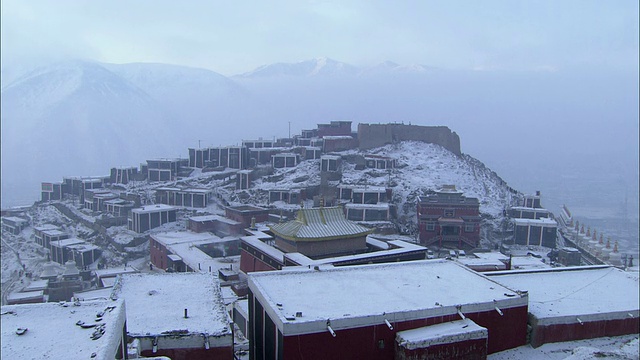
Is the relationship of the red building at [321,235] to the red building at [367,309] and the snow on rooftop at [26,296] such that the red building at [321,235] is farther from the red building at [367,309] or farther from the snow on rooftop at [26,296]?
the snow on rooftop at [26,296]

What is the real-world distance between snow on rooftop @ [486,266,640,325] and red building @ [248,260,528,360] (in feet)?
5.44

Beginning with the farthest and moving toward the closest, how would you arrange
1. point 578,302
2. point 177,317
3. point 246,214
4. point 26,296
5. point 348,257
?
point 246,214 < point 26,296 < point 348,257 < point 578,302 < point 177,317

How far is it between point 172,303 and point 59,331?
13.2 ft

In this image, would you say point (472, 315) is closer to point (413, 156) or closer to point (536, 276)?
point (536, 276)

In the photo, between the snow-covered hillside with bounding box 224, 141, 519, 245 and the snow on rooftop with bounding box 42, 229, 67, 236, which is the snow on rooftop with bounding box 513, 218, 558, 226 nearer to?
the snow-covered hillside with bounding box 224, 141, 519, 245

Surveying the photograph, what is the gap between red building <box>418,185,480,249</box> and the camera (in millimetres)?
38844

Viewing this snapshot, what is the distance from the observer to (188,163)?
194 ft

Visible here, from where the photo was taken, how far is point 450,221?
38.7m

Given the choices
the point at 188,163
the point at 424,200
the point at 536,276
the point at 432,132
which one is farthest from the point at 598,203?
the point at 536,276

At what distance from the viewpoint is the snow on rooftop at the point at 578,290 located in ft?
46.9

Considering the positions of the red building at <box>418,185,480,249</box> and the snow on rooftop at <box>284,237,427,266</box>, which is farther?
the red building at <box>418,185,480,249</box>

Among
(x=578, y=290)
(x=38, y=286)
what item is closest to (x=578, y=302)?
(x=578, y=290)

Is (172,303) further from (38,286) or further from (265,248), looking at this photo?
(38,286)

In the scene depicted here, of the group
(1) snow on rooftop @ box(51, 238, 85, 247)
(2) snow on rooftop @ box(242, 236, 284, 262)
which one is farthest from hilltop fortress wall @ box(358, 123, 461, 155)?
(2) snow on rooftop @ box(242, 236, 284, 262)
